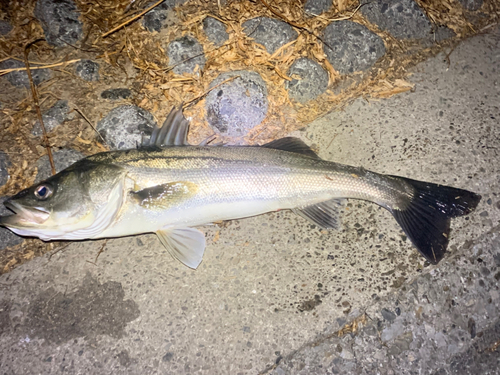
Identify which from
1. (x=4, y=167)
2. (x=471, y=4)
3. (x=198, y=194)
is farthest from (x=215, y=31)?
(x=471, y=4)

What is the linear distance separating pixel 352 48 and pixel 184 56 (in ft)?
6.51

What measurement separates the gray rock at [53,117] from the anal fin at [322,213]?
2.77 meters

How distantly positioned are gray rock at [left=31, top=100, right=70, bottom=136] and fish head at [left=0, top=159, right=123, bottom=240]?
1189 millimetres

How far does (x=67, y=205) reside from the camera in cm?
258

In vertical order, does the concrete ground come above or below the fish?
below

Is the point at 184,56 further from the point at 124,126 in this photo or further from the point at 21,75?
the point at 21,75

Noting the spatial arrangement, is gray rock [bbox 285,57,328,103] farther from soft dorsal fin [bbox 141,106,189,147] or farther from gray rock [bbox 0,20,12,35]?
gray rock [bbox 0,20,12,35]

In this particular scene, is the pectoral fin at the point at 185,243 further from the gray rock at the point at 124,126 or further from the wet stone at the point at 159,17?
the wet stone at the point at 159,17

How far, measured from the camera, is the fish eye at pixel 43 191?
2.58 meters

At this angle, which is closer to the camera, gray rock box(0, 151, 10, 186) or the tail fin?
the tail fin

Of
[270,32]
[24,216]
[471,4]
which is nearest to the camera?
[24,216]

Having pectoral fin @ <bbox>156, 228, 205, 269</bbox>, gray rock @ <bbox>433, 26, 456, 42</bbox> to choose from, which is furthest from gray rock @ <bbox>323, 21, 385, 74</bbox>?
pectoral fin @ <bbox>156, 228, 205, 269</bbox>

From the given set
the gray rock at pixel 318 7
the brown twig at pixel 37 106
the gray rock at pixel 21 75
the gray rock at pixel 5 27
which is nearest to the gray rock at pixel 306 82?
the gray rock at pixel 318 7

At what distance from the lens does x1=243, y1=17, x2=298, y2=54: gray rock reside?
3918 millimetres
